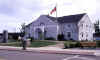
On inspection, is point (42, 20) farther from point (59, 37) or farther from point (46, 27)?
point (59, 37)

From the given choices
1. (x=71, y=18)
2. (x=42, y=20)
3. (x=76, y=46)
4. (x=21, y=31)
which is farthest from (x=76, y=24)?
(x=21, y=31)

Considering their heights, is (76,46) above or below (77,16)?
below

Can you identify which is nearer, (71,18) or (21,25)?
(71,18)

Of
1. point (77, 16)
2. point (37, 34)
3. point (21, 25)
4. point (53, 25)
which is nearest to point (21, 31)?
point (21, 25)

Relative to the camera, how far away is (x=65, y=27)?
4303 centimetres

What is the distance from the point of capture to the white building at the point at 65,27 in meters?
41.6

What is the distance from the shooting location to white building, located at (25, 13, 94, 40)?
1639 inches

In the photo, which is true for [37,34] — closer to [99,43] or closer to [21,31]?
[21,31]

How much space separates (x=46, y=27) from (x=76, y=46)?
20598 mm

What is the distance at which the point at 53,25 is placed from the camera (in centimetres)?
4256

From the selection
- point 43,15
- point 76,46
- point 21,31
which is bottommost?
point 76,46

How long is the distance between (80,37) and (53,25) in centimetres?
796

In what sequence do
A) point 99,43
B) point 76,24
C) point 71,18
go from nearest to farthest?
point 99,43, point 76,24, point 71,18

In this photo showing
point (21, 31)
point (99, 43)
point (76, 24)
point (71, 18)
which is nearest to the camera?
point (99, 43)
